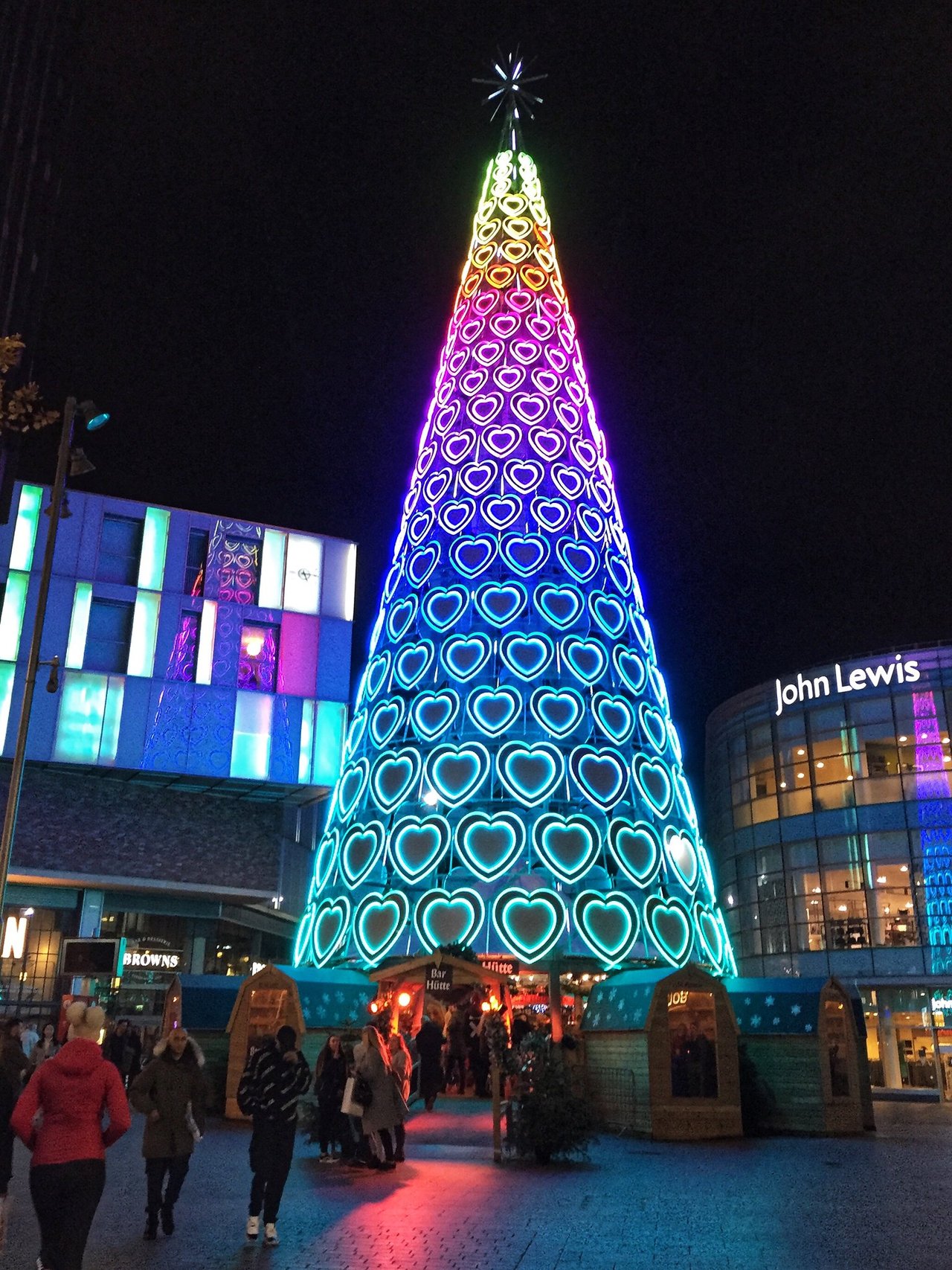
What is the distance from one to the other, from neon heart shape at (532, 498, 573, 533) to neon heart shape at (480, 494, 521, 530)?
411mm

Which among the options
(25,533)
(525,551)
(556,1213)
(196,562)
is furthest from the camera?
(196,562)

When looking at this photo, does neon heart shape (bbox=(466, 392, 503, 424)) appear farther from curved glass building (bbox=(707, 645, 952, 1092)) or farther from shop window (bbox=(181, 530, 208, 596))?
curved glass building (bbox=(707, 645, 952, 1092))

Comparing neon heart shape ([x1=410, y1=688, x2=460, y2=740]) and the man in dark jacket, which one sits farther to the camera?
neon heart shape ([x1=410, y1=688, x2=460, y2=740])

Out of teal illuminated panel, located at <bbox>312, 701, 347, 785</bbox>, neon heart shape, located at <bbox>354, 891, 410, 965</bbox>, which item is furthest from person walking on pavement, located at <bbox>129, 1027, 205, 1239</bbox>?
teal illuminated panel, located at <bbox>312, 701, 347, 785</bbox>

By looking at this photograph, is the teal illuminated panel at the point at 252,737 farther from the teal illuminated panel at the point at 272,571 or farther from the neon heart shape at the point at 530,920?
the neon heart shape at the point at 530,920

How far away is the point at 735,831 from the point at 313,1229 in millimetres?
42470

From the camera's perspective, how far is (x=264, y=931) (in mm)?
48219

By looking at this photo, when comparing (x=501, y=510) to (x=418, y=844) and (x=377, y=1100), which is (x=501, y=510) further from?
(x=377, y=1100)

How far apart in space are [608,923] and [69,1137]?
1788 centimetres

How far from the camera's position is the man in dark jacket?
935 centimetres

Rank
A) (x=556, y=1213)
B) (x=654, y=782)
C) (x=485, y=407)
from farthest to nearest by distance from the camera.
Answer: (x=485, y=407) → (x=654, y=782) → (x=556, y=1213)

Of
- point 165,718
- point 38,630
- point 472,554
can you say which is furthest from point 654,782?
point 165,718

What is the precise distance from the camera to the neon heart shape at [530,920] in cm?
2250

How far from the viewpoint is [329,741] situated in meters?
42.1
